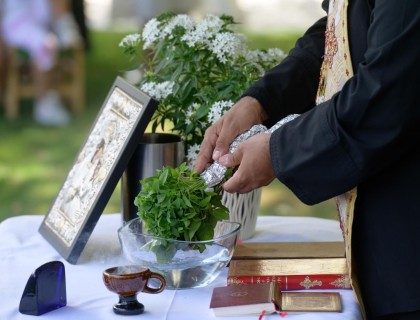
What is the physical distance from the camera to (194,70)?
6.23ft

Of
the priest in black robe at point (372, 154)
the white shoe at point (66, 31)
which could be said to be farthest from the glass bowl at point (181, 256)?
the white shoe at point (66, 31)

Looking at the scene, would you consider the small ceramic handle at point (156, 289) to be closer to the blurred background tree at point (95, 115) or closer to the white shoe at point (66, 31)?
the blurred background tree at point (95, 115)

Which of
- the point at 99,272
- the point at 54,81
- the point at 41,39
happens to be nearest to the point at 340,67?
the point at 99,272

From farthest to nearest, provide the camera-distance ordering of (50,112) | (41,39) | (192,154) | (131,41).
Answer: (41,39) → (50,112) → (131,41) → (192,154)

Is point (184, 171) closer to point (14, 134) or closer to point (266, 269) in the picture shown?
point (266, 269)

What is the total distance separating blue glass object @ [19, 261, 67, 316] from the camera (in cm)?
145

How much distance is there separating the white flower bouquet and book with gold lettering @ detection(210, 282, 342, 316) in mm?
435

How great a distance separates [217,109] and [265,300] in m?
0.49

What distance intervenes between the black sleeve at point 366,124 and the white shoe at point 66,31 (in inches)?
233

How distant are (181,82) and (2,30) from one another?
18.0ft

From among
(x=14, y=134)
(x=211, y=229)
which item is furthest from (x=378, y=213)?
(x=14, y=134)

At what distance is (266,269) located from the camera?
1.60m

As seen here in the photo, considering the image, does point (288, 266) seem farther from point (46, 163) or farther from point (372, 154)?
point (46, 163)

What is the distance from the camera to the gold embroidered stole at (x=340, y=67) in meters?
1.46
